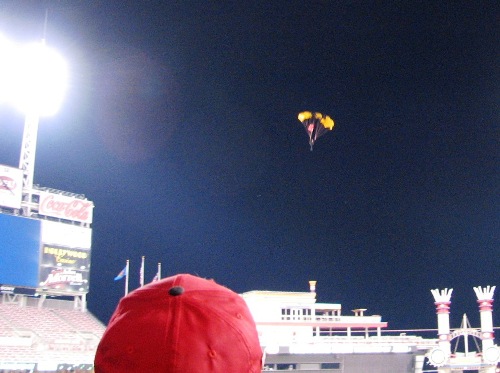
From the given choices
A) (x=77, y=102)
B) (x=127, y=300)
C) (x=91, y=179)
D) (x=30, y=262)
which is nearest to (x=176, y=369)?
(x=127, y=300)

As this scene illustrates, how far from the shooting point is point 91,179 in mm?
47406

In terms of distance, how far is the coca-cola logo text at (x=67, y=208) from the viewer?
113 feet

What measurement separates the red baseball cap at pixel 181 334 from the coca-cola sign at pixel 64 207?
34.0 m

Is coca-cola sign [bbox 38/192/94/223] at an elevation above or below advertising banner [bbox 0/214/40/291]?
above

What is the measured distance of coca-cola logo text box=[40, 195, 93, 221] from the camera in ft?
113

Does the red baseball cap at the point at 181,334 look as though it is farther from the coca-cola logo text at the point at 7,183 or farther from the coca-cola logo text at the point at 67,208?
the coca-cola logo text at the point at 67,208

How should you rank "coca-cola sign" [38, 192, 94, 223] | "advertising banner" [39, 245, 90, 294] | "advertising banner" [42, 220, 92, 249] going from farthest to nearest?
"coca-cola sign" [38, 192, 94, 223], "advertising banner" [42, 220, 92, 249], "advertising banner" [39, 245, 90, 294]

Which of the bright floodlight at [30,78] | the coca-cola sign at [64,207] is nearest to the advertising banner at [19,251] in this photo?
the coca-cola sign at [64,207]

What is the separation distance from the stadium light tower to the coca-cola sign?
2.98ft

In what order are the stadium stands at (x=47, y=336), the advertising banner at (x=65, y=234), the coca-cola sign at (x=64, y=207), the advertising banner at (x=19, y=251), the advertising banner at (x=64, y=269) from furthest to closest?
1. the coca-cola sign at (x=64, y=207)
2. the advertising banner at (x=65, y=234)
3. the advertising banner at (x=64, y=269)
4. the advertising banner at (x=19, y=251)
5. the stadium stands at (x=47, y=336)

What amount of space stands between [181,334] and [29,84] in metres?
33.5

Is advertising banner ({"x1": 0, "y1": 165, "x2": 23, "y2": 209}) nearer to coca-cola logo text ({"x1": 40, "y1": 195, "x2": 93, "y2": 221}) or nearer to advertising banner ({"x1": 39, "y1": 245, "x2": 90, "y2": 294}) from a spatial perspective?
coca-cola logo text ({"x1": 40, "y1": 195, "x2": 93, "y2": 221})

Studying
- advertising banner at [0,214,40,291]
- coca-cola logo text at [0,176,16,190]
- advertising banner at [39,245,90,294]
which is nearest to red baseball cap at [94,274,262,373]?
advertising banner at [0,214,40,291]

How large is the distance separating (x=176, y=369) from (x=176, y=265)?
1977 inches
